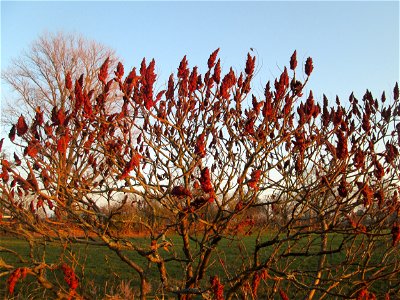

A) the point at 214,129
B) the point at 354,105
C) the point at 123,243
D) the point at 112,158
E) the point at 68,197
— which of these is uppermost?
the point at 354,105

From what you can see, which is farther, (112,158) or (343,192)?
(112,158)

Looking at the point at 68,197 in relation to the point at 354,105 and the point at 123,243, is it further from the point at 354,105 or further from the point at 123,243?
the point at 354,105

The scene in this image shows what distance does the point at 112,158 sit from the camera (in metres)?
3.34

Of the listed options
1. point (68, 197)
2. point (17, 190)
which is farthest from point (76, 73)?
point (68, 197)

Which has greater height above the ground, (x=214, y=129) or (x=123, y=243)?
(x=214, y=129)

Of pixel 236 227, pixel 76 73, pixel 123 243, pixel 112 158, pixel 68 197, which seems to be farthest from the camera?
pixel 76 73

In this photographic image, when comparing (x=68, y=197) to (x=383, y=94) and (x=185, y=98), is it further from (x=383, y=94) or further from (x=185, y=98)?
(x=383, y=94)

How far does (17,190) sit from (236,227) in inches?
90.7

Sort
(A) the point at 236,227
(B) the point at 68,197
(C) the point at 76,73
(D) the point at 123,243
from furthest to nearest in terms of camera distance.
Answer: (C) the point at 76,73, (A) the point at 236,227, (D) the point at 123,243, (B) the point at 68,197

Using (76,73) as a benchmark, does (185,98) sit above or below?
below

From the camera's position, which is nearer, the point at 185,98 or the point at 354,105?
the point at 185,98

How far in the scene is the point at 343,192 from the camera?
2799 millimetres

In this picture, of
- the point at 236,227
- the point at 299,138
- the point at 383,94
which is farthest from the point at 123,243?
the point at 383,94

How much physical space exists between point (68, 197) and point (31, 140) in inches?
21.6
